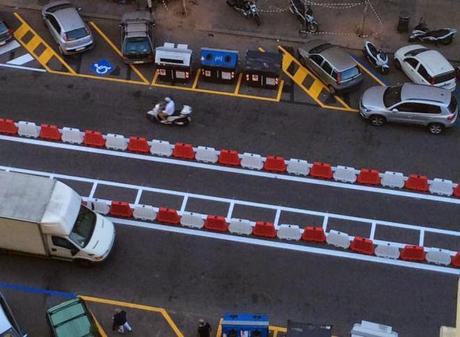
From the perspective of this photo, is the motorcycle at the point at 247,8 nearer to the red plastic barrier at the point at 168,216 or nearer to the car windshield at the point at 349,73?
the car windshield at the point at 349,73

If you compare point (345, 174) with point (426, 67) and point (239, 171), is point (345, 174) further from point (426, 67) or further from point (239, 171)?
point (426, 67)

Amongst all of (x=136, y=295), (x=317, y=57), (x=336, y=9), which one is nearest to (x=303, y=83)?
(x=317, y=57)

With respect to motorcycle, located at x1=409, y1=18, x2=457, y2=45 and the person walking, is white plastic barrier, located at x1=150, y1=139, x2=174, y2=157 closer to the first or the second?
the person walking

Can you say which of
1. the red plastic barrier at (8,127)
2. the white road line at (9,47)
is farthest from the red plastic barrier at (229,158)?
the white road line at (9,47)

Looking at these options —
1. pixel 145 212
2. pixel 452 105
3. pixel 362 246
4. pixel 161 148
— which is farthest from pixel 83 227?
pixel 452 105

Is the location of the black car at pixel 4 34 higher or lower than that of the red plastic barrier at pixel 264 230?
higher
